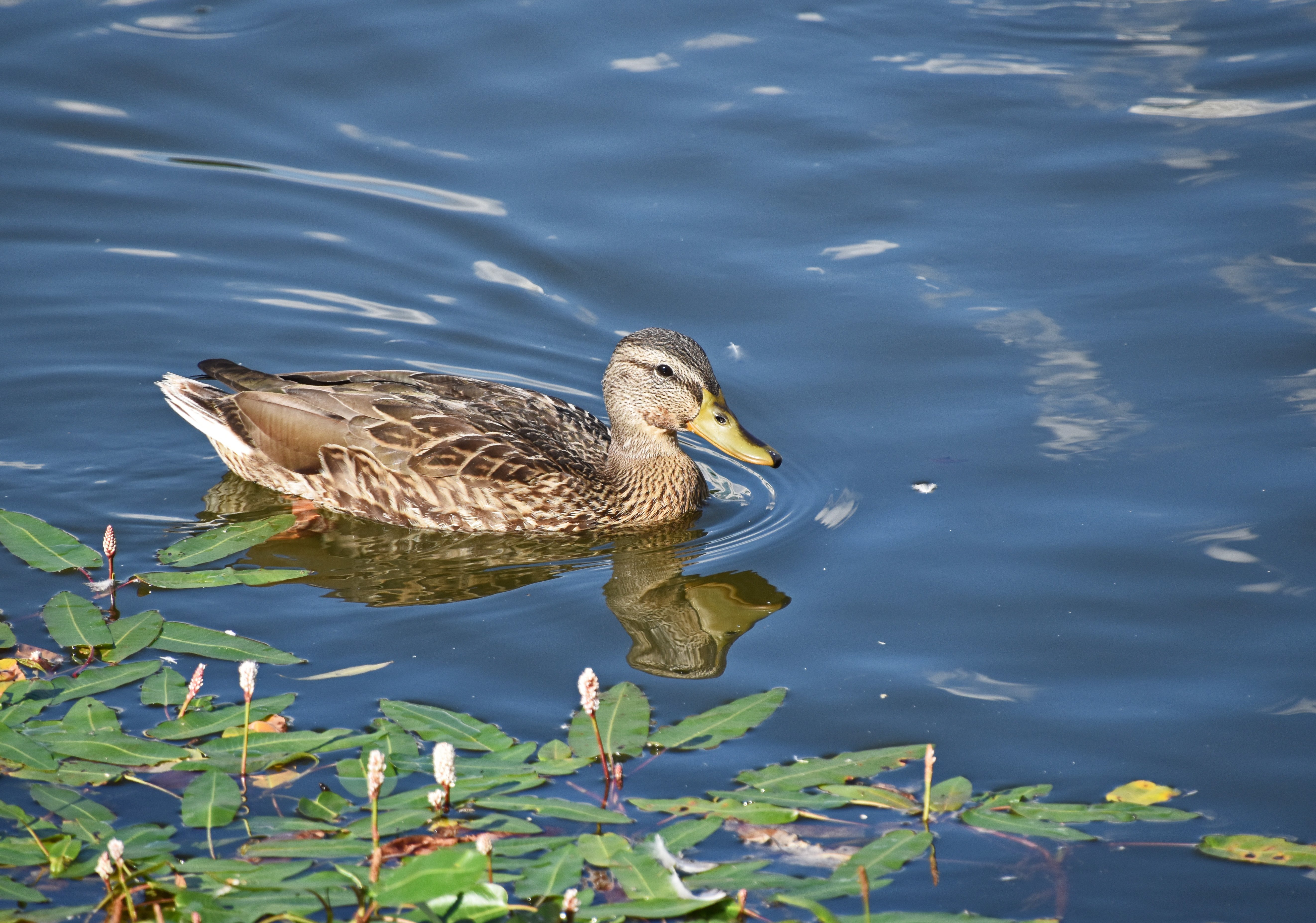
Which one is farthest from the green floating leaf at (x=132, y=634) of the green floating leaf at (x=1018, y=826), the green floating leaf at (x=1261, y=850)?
the green floating leaf at (x=1261, y=850)

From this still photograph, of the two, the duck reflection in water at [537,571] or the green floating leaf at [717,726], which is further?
the duck reflection in water at [537,571]

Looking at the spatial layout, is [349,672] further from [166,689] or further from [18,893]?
[18,893]

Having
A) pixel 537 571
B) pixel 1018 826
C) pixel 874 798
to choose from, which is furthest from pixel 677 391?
pixel 1018 826

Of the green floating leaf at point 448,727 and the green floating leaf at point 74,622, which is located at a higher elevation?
the green floating leaf at point 74,622

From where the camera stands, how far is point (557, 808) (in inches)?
203

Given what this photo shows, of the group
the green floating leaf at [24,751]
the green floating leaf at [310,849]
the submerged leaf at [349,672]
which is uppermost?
the green floating leaf at [24,751]

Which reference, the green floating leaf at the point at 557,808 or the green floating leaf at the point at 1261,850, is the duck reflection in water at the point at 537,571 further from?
the green floating leaf at the point at 1261,850

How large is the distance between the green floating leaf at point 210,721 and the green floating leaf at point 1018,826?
2.84 meters

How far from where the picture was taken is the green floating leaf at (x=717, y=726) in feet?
19.2

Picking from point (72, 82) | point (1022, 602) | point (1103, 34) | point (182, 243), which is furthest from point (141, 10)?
point (1022, 602)

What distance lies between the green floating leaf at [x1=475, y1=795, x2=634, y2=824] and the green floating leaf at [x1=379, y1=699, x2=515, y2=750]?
482 millimetres

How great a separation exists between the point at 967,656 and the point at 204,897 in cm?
368

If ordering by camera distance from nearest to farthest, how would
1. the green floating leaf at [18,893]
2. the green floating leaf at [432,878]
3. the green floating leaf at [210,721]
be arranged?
the green floating leaf at [432,878]
the green floating leaf at [18,893]
the green floating leaf at [210,721]

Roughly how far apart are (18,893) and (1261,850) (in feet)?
14.3
